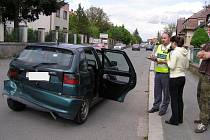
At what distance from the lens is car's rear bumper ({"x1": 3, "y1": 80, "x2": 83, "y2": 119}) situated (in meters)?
6.48

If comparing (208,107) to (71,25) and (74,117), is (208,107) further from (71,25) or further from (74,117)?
(71,25)

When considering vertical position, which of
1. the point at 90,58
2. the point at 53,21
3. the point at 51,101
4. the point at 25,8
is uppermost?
the point at 53,21

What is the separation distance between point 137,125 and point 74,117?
4.45 ft

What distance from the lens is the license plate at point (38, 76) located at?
6637 mm

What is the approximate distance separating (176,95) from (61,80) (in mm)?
2129

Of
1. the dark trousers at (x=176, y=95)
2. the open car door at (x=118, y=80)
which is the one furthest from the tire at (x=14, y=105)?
the dark trousers at (x=176, y=95)

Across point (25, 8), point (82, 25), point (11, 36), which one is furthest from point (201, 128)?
point (82, 25)

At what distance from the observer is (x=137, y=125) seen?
7.28 m

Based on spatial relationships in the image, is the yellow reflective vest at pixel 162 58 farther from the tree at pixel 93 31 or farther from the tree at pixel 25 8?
the tree at pixel 93 31

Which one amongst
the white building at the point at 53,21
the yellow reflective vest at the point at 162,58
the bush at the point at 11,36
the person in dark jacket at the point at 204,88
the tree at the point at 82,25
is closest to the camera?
the person in dark jacket at the point at 204,88

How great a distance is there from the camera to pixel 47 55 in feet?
22.9

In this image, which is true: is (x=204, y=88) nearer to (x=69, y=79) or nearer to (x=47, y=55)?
(x=69, y=79)

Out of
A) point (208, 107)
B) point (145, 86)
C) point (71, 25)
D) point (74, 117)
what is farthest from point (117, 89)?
point (71, 25)

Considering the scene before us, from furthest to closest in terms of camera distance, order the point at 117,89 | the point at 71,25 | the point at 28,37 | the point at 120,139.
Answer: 1. the point at 71,25
2. the point at 28,37
3. the point at 117,89
4. the point at 120,139
